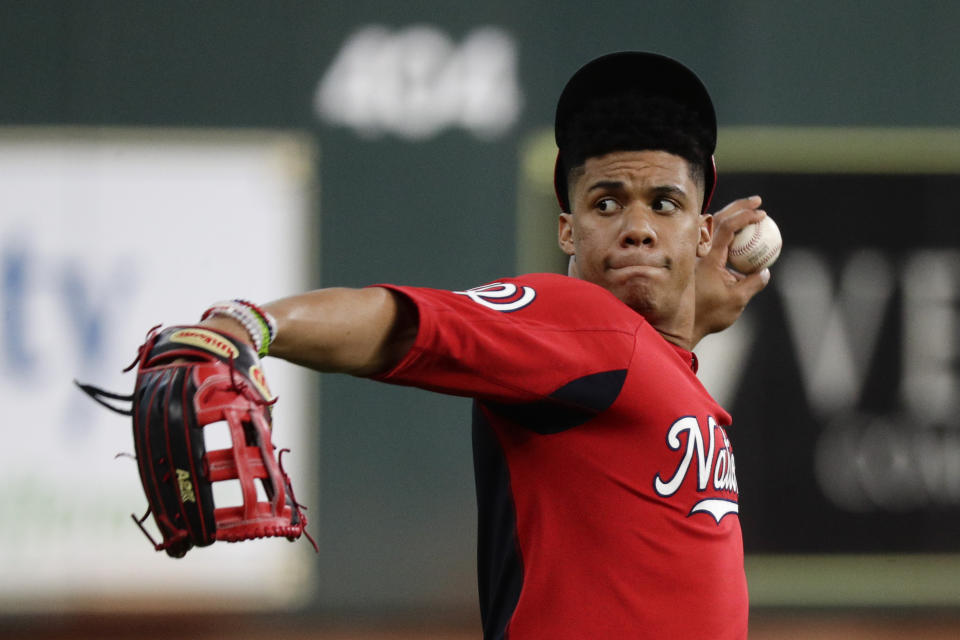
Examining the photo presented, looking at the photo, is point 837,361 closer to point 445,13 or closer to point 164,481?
point 445,13

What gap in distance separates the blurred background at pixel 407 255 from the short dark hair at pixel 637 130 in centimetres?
355

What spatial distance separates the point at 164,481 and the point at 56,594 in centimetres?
455

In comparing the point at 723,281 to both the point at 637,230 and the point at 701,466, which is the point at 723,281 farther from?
the point at 701,466

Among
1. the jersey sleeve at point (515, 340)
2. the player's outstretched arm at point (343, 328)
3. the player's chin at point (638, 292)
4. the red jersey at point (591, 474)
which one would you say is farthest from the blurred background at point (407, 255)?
the player's outstretched arm at point (343, 328)

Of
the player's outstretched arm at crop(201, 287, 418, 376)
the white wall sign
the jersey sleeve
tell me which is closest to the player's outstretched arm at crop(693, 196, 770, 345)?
the jersey sleeve

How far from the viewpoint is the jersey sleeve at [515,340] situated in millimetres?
1229

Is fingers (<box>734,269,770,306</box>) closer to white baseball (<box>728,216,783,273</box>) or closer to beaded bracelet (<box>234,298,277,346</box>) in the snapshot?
white baseball (<box>728,216,783,273</box>)

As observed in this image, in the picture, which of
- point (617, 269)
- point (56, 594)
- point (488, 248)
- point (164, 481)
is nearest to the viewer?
point (164, 481)

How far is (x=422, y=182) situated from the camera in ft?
18.3

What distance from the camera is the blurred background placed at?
5246 mm

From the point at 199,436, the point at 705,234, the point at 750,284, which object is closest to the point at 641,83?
the point at 705,234

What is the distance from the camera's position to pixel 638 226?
5.43ft

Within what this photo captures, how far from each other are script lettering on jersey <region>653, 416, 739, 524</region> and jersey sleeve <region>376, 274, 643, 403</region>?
6.2 inches

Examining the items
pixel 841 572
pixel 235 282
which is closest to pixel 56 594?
pixel 235 282
